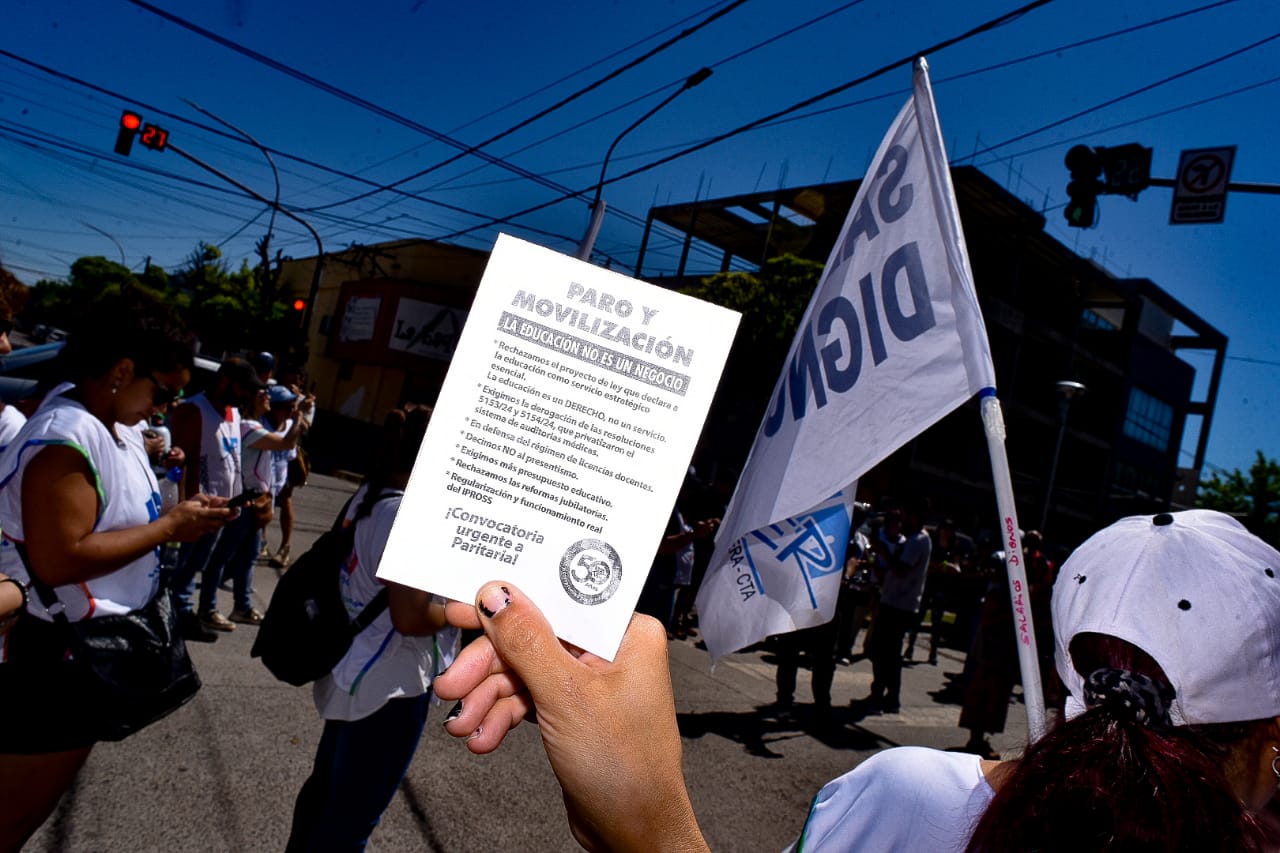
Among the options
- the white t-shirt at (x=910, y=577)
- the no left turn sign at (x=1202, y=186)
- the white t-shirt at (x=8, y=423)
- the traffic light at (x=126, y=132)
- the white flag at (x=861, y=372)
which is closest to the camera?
the white flag at (x=861, y=372)

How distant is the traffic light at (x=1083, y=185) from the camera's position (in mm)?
7188

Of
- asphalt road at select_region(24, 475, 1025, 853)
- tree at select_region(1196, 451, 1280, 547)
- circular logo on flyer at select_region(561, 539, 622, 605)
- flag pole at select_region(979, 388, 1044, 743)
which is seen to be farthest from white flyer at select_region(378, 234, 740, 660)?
tree at select_region(1196, 451, 1280, 547)

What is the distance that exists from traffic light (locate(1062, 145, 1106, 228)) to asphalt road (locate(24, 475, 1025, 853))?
497 centimetres

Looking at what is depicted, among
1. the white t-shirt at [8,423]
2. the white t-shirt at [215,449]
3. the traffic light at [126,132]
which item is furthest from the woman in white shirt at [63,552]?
the traffic light at [126,132]

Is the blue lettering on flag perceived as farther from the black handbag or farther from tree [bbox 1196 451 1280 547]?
tree [bbox 1196 451 1280 547]

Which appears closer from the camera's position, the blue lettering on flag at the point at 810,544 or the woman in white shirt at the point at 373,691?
the woman in white shirt at the point at 373,691

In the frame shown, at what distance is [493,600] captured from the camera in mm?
977

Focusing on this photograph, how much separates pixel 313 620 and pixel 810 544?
5.07ft

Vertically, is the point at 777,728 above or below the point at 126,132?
below

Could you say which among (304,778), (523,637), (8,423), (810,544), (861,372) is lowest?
(304,778)

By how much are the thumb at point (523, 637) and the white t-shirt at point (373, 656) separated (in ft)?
4.75

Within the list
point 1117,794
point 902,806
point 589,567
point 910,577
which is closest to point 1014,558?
point 902,806

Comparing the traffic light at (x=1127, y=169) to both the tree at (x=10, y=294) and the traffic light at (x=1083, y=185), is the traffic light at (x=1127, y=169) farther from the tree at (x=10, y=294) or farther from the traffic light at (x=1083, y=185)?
the tree at (x=10, y=294)

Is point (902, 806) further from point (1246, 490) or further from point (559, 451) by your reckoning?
point (1246, 490)
